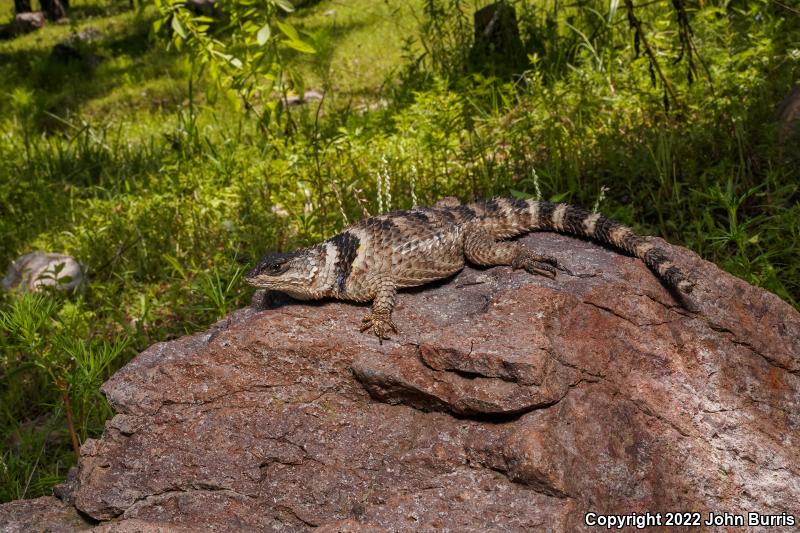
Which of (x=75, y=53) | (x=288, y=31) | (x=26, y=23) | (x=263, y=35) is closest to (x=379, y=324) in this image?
(x=263, y=35)

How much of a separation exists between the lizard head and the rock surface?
0.49 ft

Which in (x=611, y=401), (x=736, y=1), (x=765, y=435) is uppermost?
(x=736, y=1)

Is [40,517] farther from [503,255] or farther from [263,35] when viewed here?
[263,35]

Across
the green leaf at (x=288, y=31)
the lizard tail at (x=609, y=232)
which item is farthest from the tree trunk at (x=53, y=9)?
the lizard tail at (x=609, y=232)

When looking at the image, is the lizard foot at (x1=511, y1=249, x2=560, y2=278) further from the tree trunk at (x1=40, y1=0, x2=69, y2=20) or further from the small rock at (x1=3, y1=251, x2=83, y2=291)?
the tree trunk at (x1=40, y1=0, x2=69, y2=20)

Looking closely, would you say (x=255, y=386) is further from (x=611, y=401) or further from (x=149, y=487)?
(x=611, y=401)

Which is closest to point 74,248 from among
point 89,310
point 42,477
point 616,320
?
point 89,310

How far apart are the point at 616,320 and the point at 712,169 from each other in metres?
2.85

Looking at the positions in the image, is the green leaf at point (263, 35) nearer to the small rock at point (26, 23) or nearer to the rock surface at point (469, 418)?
the rock surface at point (469, 418)

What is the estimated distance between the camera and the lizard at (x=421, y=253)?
426 cm

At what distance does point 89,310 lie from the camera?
6.65 m

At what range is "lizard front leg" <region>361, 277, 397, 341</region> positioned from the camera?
13.1ft

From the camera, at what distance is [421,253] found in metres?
4.42
